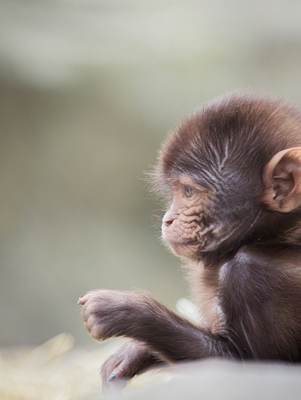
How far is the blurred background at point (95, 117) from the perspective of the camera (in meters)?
5.27

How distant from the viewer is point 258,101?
267 cm

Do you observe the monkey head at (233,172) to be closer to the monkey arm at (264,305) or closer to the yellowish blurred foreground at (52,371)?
the monkey arm at (264,305)

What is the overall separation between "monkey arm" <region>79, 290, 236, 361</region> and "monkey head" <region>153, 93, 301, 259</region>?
1.26 ft

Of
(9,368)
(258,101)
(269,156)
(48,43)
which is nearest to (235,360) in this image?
(269,156)

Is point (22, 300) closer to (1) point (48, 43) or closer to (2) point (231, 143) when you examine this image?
(1) point (48, 43)

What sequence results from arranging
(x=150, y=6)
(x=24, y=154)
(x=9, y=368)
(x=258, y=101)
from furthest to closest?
(x=24, y=154), (x=150, y=6), (x=9, y=368), (x=258, y=101)

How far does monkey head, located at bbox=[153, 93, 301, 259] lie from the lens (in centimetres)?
252

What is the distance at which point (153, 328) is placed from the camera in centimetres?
241

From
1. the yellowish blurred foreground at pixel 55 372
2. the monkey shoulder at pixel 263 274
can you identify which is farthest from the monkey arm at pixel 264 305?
the yellowish blurred foreground at pixel 55 372

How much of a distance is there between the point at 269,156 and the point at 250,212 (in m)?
0.26

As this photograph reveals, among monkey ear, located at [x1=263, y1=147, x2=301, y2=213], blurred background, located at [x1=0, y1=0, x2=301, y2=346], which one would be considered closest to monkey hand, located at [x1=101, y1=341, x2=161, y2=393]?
monkey ear, located at [x1=263, y1=147, x2=301, y2=213]

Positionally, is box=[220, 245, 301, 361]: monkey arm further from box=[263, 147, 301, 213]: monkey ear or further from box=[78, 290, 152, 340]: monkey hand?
box=[78, 290, 152, 340]: monkey hand

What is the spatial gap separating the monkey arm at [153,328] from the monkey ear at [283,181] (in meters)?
0.63

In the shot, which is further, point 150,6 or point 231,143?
point 150,6
